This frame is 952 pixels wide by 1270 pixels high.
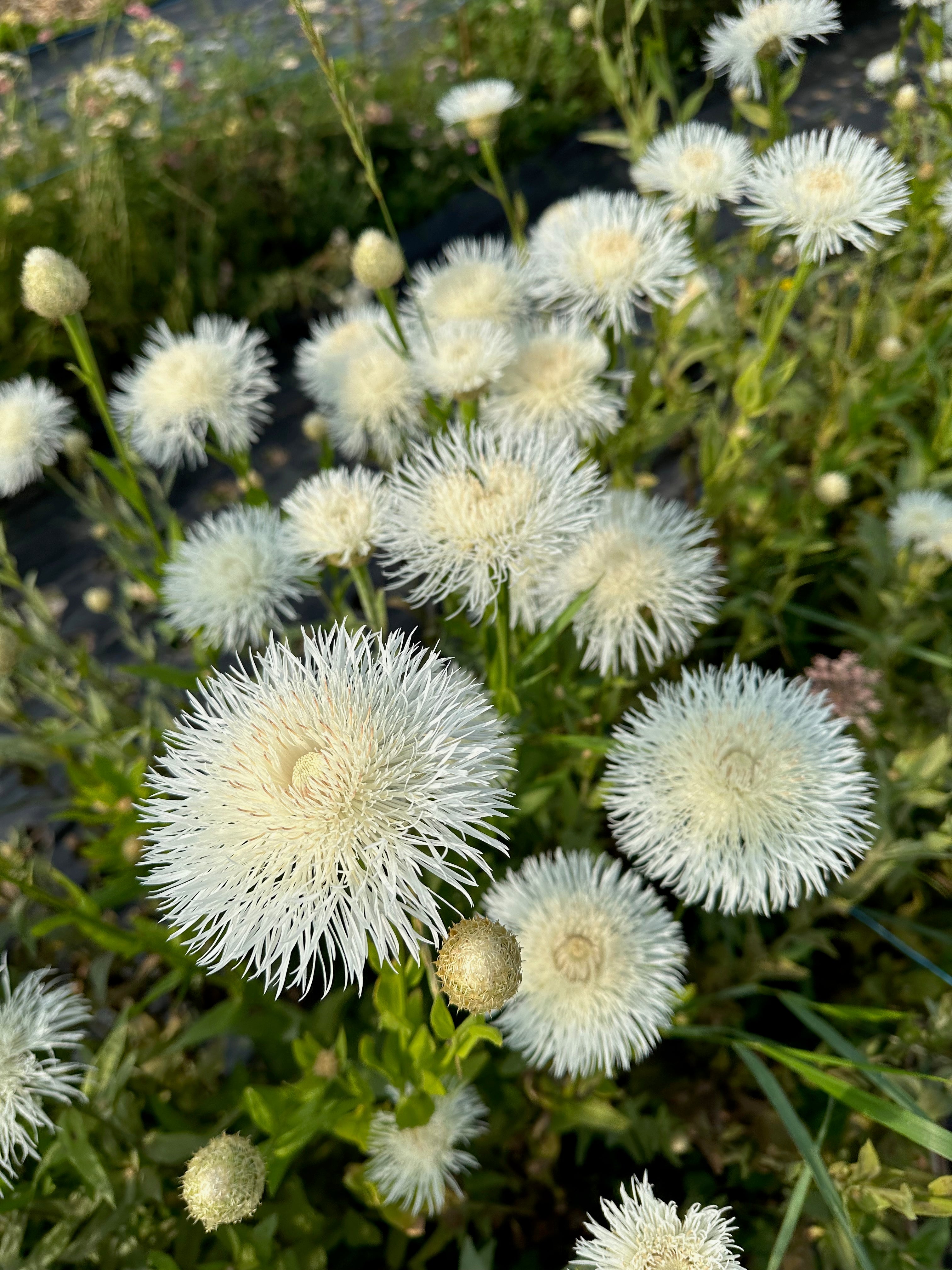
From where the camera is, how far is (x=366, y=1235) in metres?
1.18

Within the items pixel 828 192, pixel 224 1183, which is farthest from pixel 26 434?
pixel 828 192

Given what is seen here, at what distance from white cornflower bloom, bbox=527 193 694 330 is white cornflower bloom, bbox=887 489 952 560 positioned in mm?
680

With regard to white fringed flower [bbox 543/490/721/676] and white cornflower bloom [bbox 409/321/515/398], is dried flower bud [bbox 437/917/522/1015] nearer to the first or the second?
white fringed flower [bbox 543/490/721/676]

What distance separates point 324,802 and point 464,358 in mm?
796

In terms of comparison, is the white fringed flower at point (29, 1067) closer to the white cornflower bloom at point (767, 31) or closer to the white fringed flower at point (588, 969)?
the white fringed flower at point (588, 969)

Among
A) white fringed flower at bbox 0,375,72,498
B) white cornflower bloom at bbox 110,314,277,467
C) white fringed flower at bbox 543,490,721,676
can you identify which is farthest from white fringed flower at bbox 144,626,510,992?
white fringed flower at bbox 0,375,72,498

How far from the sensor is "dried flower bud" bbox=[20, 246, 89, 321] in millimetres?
1178

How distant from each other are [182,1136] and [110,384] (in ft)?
10.2

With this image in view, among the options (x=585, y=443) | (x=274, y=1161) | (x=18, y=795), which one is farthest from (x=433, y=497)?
(x=18, y=795)

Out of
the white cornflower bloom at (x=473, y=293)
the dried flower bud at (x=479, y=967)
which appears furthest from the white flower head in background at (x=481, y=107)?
the dried flower bud at (x=479, y=967)

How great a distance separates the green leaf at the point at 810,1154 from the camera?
0.83m

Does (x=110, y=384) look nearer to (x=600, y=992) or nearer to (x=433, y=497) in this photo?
(x=433, y=497)

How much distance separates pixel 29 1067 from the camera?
94cm

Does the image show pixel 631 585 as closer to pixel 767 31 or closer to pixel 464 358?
pixel 464 358
